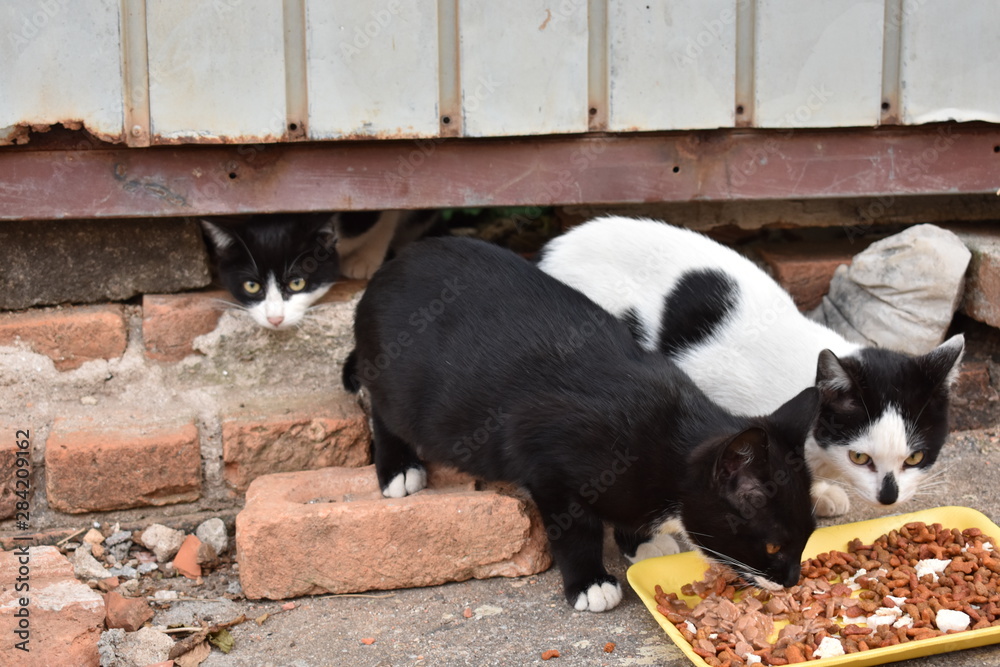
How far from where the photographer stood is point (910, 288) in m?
3.40

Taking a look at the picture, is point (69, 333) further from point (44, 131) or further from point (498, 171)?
point (498, 171)

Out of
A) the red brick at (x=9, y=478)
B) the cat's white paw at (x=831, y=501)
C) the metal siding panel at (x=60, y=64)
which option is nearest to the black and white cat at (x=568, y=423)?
the cat's white paw at (x=831, y=501)

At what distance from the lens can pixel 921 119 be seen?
11.0 feet

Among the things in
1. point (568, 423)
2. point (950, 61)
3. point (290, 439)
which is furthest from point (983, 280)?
point (290, 439)

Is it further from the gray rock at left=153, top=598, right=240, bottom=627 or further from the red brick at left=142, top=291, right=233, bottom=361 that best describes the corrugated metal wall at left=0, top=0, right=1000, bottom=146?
the gray rock at left=153, top=598, right=240, bottom=627

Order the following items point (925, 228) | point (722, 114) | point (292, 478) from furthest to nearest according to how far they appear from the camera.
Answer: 1. point (925, 228)
2. point (722, 114)
3. point (292, 478)

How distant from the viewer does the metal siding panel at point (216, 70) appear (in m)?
2.97

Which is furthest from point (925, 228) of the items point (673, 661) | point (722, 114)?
point (673, 661)

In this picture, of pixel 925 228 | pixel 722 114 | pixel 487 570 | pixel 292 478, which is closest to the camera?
pixel 487 570

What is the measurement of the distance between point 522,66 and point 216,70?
38.2 inches

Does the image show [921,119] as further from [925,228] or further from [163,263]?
[163,263]

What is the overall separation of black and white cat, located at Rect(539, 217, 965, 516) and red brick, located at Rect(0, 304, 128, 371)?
4.94ft

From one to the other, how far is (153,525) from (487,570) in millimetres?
1119

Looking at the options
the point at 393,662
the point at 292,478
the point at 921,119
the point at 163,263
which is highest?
the point at 921,119
